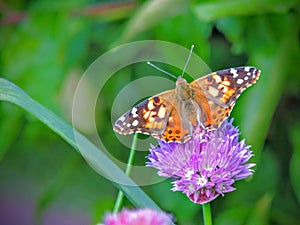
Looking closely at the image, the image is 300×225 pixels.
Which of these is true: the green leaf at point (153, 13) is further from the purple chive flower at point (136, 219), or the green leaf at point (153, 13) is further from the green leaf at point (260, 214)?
the purple chive flower at point (136, 219)

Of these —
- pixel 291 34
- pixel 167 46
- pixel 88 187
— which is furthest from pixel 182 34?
pixel 88 187

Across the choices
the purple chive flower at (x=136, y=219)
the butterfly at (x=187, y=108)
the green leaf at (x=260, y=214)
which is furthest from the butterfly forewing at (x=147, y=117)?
the green leaf at (x=260, y=214)

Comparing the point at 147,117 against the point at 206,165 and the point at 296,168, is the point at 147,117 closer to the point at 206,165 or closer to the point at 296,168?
the point at 206,165

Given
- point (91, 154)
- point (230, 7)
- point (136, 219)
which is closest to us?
point (136, 219)

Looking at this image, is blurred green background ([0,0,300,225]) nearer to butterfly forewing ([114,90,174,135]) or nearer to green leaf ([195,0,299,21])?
green leaf ([195,0,299,21])

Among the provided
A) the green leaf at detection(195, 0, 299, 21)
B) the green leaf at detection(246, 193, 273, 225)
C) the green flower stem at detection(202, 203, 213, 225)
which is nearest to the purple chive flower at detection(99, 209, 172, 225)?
the green flower stem at detection(202, 203, 213, 225)

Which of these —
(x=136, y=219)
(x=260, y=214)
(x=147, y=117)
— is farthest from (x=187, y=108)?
(x=260, y=214)

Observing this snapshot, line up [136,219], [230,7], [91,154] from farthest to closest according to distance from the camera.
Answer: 1. [230,7]
2. [91,154]
3. [136,219]

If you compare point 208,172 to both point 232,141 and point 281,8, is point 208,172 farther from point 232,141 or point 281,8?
point 281,8
